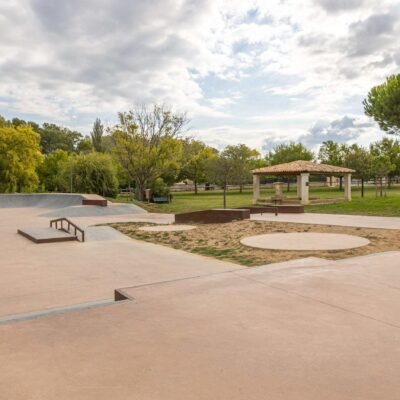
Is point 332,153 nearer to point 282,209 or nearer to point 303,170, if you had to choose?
point 303,170

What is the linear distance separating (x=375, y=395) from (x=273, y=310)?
149cm

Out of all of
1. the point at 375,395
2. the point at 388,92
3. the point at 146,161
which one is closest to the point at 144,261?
the point at 375,395

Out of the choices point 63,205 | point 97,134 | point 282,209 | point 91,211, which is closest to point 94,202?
point 91,211

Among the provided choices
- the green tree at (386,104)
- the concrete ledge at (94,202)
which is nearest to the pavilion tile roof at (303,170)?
the green tree at (386,104)

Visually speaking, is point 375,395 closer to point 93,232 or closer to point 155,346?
point 155,346

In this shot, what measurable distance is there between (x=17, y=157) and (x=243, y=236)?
28.5 metres

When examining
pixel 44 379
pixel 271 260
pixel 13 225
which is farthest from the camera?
pixel 13 225

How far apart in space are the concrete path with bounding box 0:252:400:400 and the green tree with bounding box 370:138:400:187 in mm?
43616

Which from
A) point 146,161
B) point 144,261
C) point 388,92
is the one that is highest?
point 388,92

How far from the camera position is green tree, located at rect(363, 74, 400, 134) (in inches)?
738

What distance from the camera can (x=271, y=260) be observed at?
22.8 ft

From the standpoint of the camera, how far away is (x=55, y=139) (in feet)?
195

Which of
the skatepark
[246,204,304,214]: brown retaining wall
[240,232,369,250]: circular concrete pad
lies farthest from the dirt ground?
[246,204,304,214]: brown retaining wall

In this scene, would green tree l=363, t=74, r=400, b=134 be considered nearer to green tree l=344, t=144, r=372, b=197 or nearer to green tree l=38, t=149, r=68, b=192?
green tree l=344, t=144, r=372, b=197
